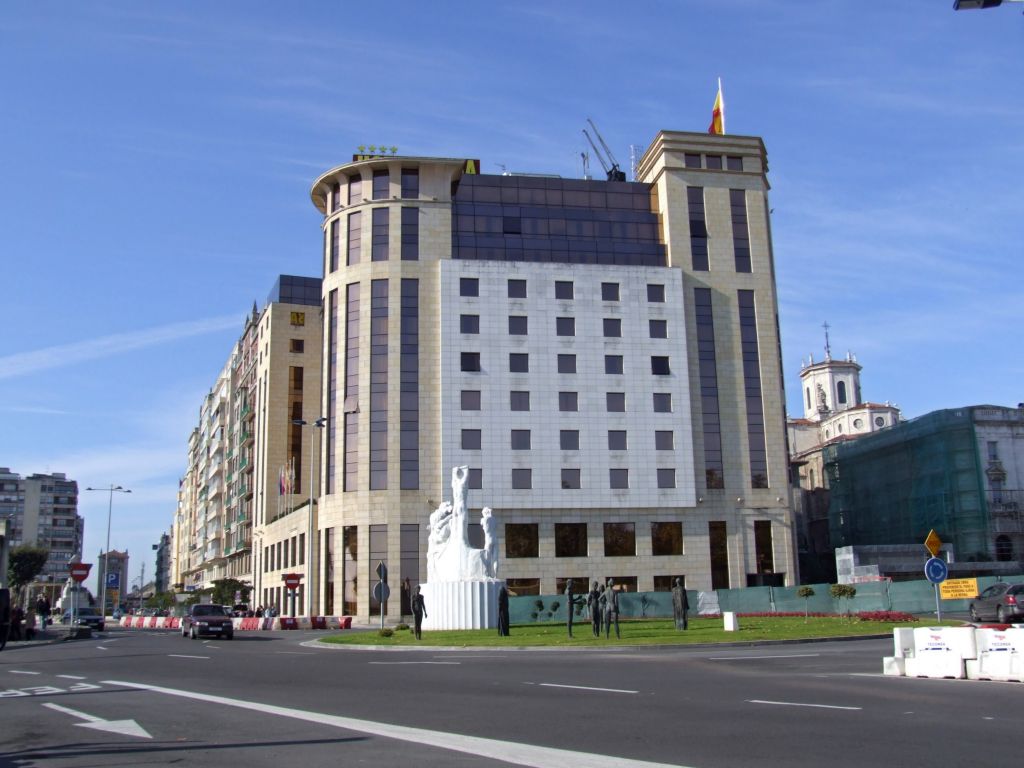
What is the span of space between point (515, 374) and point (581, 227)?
12422 mm

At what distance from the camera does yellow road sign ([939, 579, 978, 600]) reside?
3905 centimetres

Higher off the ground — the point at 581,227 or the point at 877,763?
the point at 581,227

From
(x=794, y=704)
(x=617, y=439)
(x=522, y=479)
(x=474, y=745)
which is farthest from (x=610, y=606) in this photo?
(x=617, y=439)

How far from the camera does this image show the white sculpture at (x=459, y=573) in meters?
38.0

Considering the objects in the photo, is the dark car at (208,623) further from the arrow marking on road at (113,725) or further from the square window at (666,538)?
the square window at (666,538)

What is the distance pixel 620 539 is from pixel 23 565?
75.5 m

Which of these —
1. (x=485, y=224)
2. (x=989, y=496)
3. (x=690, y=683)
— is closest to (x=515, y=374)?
(x=485, y=224)

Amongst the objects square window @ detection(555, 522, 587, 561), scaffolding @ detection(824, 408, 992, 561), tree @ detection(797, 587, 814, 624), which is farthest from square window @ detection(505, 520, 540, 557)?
scaffolding @ detection(824, 408, 992, 561)

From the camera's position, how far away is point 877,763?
8180mm

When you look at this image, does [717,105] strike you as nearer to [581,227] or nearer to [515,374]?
[581,227]

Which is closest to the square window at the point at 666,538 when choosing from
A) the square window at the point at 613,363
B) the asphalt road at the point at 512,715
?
the square window at the point at 613,363

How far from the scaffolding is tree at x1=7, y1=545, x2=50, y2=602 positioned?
84560 mm

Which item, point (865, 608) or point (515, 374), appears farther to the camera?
point (515, 374)

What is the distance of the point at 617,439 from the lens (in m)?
62.2
